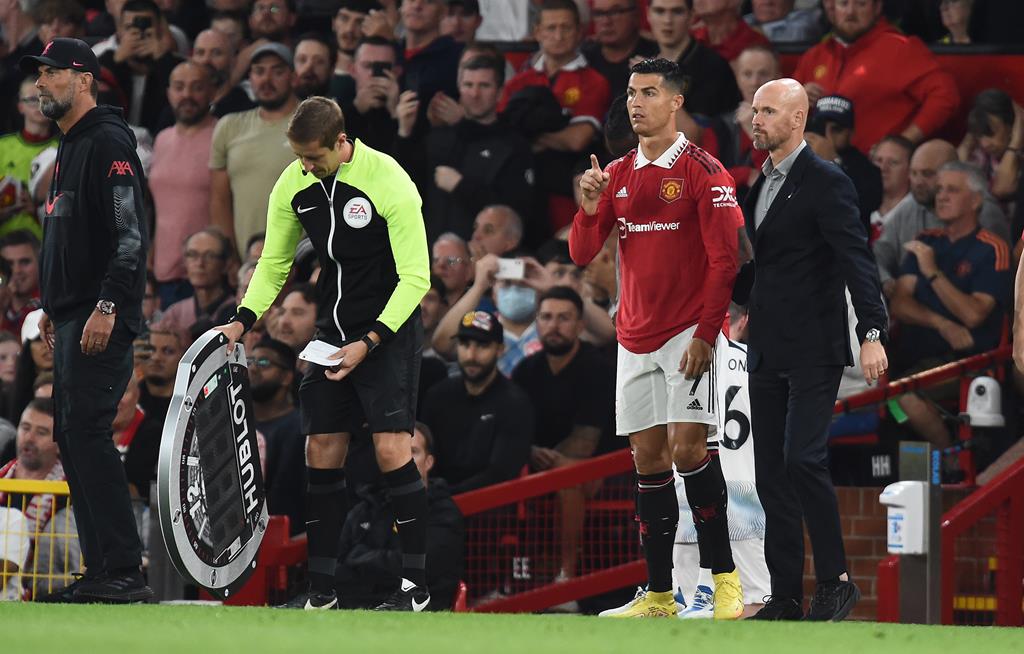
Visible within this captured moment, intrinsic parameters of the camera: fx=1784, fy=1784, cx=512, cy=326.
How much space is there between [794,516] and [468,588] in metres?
2.80

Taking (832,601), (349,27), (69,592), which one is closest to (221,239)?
(349,27)

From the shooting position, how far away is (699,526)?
7.30 meters

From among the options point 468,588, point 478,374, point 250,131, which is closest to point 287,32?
point 250,131

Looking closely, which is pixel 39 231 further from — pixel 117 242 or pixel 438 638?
pixel 438 638

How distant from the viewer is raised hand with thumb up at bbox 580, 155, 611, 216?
7230mm

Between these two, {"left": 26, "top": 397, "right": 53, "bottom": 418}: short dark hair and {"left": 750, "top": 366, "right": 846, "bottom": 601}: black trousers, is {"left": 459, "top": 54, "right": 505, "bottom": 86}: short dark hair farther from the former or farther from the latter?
{"left": 750, "top": 366, "right": 846, "bottom": 601}: black trousers

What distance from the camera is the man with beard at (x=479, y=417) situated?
9.84 metres

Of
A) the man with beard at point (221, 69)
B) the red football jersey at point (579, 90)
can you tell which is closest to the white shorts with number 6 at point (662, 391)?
the red football jersey at point (579, 90)

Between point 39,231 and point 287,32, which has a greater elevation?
point 287,32

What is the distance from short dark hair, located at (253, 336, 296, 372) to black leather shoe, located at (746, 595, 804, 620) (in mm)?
4201

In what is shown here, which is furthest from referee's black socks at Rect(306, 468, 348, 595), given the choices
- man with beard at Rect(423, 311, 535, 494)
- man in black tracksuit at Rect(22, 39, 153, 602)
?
man with beard at Rect(423, 311, 535, 494)

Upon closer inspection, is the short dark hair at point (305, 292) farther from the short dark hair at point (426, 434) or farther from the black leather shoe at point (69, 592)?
the black leather shoe at point (69, 592)

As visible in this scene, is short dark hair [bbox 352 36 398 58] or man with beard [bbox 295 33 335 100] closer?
short dark hair [bbox 352 36 398 58]

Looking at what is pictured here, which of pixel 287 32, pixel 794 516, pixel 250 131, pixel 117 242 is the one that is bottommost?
pixel 794 516
